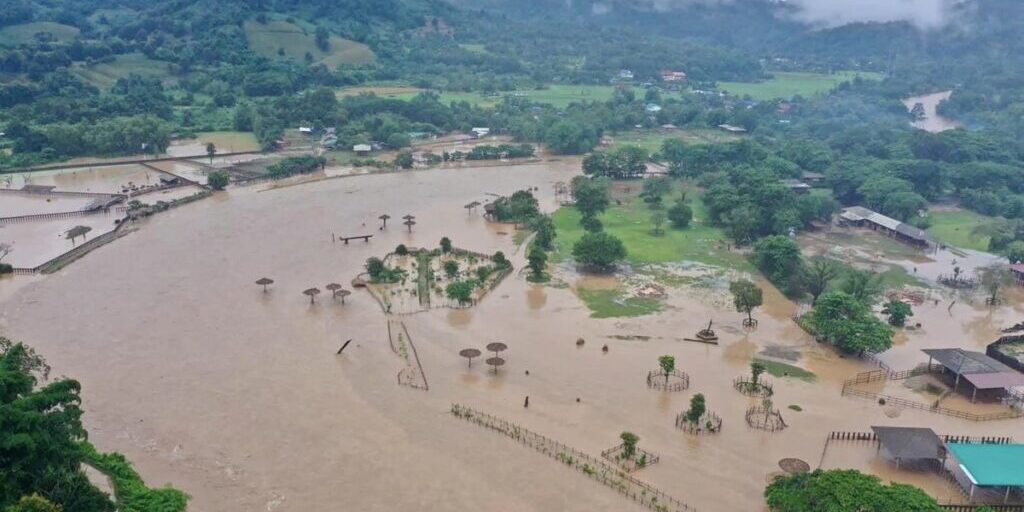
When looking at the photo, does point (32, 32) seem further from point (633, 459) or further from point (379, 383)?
point (633, 459)

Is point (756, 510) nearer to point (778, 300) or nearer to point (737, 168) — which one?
point (778, 300)

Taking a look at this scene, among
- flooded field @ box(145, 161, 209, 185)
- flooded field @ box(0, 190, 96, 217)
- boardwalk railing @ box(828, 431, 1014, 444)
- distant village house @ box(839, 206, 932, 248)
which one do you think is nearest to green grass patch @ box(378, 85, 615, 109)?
flooded field @ box(145, 161, 209, 185)

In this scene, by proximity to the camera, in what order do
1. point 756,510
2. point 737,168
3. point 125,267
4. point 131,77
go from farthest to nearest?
point 131,77 → point 737,168 → point 125,267 → point 756,510

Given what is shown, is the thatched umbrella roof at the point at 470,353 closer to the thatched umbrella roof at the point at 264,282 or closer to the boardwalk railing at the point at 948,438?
the thatched umbrella roof at the point at 264,282

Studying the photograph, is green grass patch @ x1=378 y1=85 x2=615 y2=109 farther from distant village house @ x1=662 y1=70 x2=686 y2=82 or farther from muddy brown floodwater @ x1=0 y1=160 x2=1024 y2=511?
muddy brown floodwater @ x1=0 y1=160 x2=1024 y2=511

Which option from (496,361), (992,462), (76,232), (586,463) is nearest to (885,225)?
(992,462)

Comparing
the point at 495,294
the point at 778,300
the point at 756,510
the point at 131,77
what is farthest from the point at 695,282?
the point at 131,77

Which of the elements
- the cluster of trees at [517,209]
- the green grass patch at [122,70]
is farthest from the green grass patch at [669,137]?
the green grass patch at [122,70]
